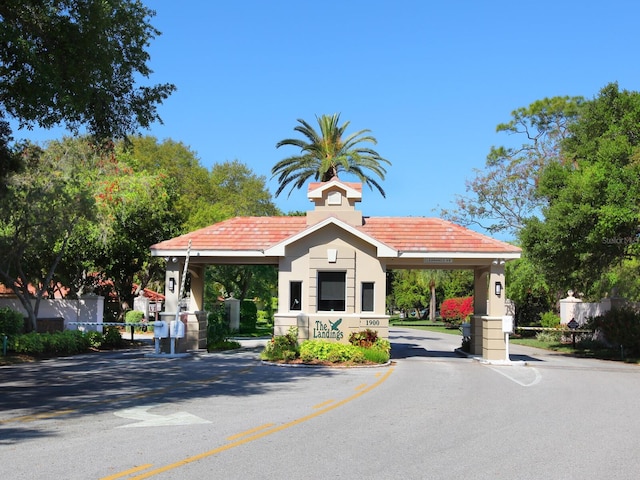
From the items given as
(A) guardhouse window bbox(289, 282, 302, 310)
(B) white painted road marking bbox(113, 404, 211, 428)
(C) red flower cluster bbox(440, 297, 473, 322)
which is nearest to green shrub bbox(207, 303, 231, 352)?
(A) guardhouse window bbox(289, 282, 302, 310)

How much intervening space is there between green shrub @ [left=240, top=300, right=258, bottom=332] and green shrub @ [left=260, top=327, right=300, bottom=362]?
82.8ft

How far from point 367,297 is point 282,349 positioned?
405 centimetres

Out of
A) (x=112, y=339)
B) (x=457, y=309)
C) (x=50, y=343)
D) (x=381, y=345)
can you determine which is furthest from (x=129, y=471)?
(x=457, y=309)

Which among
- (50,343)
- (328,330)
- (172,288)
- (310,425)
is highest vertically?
(172,288)

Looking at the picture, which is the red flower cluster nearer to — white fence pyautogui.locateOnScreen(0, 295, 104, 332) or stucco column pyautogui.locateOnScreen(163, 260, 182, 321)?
white fence pyautogui.locateOnScreen(0, 295, 104, 332)

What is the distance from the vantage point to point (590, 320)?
33.5 metres

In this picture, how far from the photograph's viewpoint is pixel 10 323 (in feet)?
77.6

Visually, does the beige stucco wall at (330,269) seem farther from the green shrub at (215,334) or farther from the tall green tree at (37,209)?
the tall green tree at (37,209)

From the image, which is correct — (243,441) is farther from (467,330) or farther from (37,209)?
(467,330)

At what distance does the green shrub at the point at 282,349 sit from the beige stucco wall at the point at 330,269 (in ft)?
4.06

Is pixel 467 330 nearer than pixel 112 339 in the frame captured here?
No

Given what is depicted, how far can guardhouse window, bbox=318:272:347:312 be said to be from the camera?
2452 centimetres

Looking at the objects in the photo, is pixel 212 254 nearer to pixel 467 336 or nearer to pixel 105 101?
pixel 105 101

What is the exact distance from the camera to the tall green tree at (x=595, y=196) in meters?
23.3
